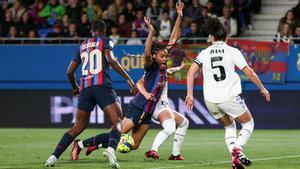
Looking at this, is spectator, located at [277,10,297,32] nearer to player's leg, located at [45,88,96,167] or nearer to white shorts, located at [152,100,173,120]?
white shorts, located at [152,100,173,120]

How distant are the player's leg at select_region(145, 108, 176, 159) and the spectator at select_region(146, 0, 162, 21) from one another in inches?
422

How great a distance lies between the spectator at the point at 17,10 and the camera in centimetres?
2700

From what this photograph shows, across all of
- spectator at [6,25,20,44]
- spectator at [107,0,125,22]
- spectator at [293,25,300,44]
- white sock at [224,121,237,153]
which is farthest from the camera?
spectator at [107,0,125,22]

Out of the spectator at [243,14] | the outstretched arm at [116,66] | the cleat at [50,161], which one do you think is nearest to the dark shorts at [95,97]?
the outstretched arm at [116,66]

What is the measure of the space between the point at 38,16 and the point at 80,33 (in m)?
2.06

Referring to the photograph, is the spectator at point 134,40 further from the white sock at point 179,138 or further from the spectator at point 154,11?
the white sock at point 179,138

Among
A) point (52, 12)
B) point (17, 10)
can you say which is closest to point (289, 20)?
point (52, 12)

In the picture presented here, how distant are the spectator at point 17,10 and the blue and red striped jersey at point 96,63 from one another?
1372cm

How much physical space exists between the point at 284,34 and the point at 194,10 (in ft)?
9.15

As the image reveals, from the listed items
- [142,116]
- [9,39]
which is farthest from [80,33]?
[142,116]

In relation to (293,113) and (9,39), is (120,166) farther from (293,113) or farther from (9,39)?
(9,39)

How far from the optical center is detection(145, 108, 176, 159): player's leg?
14688mm

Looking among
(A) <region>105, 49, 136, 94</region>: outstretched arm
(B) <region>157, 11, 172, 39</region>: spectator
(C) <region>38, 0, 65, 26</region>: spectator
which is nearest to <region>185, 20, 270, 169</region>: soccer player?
(A) <region>105, 49, 136, 94</region>: outstretched arm

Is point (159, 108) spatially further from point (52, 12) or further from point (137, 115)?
point (52, 12)
